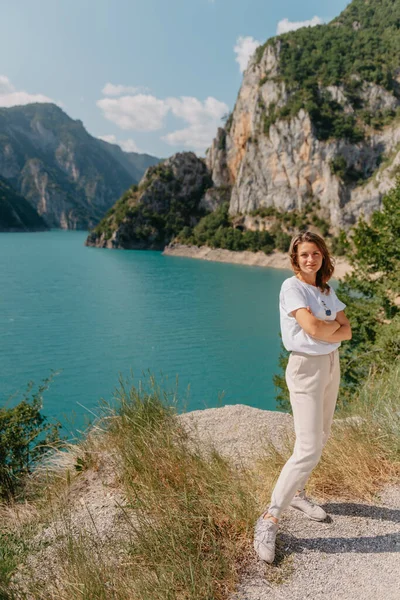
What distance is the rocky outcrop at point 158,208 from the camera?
4112 inches

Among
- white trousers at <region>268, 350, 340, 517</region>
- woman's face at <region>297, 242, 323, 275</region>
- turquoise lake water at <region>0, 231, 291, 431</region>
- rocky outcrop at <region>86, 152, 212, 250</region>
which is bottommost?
turquoise lake water at <region>0, 231, 291, 431</region>

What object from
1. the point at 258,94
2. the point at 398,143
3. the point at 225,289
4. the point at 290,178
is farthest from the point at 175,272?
the point at 258,94

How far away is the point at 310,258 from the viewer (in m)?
2.98

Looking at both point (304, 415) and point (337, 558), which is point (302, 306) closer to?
point (304, 415)

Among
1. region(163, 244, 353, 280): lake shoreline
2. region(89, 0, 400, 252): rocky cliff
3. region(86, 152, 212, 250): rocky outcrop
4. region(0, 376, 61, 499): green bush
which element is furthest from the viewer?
region(86, 152, 212, 250): rocky outcrop

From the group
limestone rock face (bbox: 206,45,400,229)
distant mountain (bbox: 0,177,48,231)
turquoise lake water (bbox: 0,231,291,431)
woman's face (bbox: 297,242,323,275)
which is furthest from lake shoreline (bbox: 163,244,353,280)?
distant mountain (bbox: 0,177,48,231)

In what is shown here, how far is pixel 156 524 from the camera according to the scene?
2.90 meters

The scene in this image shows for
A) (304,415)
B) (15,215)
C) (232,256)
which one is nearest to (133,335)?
(304,415)

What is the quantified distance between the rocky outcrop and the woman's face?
102m

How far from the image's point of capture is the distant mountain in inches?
5940

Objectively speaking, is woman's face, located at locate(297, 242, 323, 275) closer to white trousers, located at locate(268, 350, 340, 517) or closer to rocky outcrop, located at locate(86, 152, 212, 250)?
white trousers, located at locate(268, 350, 340, 517)

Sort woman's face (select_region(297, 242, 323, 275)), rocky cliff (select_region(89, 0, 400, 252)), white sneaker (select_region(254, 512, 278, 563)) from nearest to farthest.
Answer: white sneaker (select_region(254, 512, 278, 563)) → woman's face (select_region(297, 242, 323, 275)) → rocky cliff (select_region(89, 0, 400, 252))

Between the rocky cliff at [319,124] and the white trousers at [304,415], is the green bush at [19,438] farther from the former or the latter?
the rocky cliff at [319,124]

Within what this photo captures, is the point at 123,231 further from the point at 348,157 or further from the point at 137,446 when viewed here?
the point at 137,446
